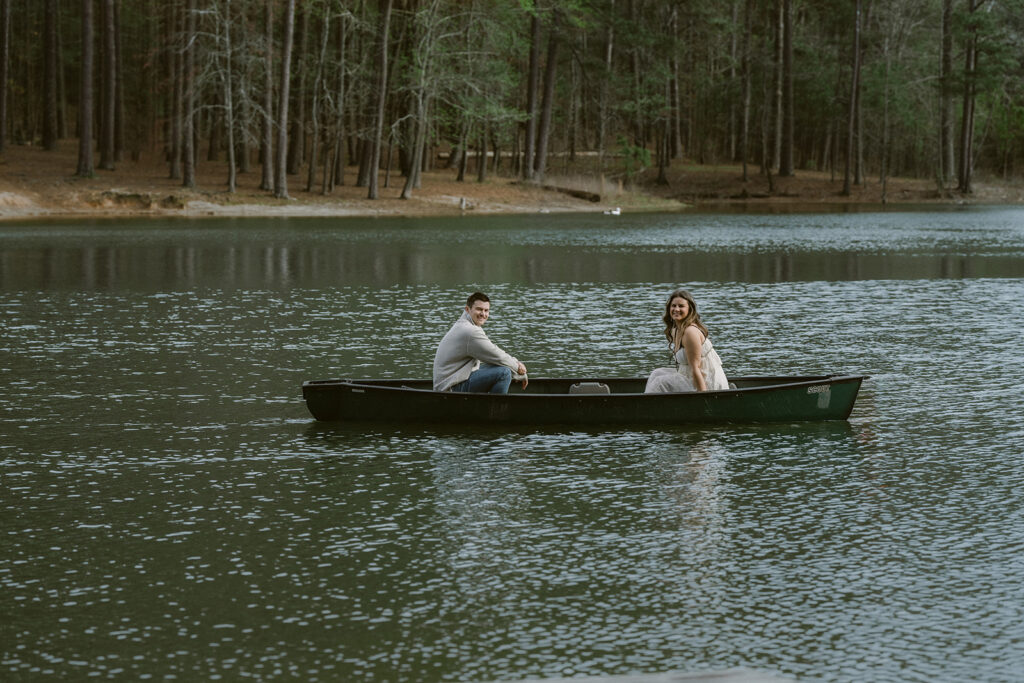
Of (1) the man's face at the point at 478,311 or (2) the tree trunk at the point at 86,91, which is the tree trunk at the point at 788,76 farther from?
(1) the man's face at the point at 478,311

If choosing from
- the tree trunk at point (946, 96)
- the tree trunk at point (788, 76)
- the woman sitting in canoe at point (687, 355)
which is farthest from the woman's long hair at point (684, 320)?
the tree trunk at point (946, 96)

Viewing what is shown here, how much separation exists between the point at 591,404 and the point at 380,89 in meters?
46.4

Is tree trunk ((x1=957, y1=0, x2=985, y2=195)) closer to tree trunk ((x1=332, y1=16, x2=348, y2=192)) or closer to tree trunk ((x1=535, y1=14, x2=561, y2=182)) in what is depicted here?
tree trunk ((x1=535, y1=14, x2=561, y2=182))

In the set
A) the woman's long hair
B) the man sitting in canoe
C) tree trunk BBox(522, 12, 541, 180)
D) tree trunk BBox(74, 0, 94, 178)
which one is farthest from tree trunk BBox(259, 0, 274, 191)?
the woman's long hair

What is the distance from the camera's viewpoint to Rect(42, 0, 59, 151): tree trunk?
63281 mm

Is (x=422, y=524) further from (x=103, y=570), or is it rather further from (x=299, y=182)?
(x=299, y=182)

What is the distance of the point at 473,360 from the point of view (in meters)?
13.5

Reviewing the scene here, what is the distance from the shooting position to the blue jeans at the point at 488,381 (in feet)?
44.2

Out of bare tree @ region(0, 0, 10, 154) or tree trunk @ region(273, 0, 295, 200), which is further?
bare tree @ region(0, 0, 10, 154)

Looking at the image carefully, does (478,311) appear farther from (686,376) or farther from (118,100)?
(118,100)

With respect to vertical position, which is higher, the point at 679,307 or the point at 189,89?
the point at 189,89

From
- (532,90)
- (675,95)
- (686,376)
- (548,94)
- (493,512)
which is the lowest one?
(493,512)

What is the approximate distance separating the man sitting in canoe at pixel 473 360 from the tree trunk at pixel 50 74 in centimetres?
5409

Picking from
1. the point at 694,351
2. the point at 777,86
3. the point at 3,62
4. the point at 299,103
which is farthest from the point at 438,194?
the point at 694,351
